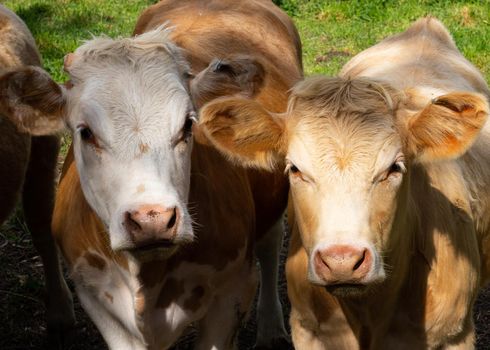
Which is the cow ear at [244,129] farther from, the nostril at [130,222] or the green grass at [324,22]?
the green grass at [324,22]

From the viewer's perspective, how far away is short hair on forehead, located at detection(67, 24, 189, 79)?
4461 mm

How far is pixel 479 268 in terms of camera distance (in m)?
4.72

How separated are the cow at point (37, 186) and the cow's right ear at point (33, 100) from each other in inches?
Answer: 50.0

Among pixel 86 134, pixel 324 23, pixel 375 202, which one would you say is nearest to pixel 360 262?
pixel 375 202

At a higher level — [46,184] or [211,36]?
[211,36]

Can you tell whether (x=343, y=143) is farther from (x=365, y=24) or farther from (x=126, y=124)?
(x=365, y=24)

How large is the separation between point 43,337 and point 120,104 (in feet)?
7.68

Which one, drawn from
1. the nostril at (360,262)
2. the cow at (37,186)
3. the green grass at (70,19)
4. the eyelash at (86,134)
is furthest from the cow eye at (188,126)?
the green grass at (70,19)

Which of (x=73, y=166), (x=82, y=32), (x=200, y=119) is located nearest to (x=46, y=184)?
(x=73, y=166)

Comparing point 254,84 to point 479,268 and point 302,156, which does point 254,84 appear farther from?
point 479,268

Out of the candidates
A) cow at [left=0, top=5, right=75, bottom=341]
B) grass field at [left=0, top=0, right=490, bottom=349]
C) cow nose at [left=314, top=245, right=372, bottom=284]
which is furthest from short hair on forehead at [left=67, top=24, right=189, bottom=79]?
grass field at [left=0, top=0, right=490, bottom=349]

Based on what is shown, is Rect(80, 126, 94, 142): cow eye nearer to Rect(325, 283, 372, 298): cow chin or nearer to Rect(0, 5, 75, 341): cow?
Rect(325, 283, 372, 298): cow chin

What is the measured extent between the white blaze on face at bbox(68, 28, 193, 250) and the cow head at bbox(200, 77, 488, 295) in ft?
0.58

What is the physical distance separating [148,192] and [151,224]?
0.14m
